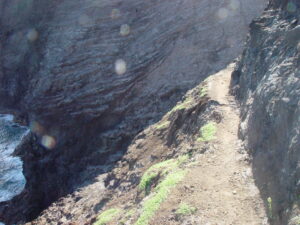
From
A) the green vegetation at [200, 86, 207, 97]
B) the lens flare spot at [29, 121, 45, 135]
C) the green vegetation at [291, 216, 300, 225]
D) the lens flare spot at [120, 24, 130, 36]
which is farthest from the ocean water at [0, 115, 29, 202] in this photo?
the green vegetation at [291, 216, 300, 225]

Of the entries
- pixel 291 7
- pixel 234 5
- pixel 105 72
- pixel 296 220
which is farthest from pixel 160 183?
pixel 234 5

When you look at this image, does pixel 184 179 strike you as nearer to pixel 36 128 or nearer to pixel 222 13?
pixel 222 13

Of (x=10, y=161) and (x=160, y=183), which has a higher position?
(x=160, y=183)

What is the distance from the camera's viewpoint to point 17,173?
76.5 ft

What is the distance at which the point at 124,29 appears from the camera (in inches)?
1037

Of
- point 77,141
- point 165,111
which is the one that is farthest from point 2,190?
point 165,111

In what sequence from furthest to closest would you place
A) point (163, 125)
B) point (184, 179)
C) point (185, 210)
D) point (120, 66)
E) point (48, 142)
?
point (120, 66), point (48, 142), point (163, 125), point (184, 179), point (185, 210)

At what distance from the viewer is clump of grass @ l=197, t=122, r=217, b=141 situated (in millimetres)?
11910

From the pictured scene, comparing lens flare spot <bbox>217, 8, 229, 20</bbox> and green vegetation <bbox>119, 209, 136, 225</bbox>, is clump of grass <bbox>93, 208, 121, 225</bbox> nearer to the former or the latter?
green vegetation <bbox>119, 209, 136, 225</bbox>

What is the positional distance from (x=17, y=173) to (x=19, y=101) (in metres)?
8.42

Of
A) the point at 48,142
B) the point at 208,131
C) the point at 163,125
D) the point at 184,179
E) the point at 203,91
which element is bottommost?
the point at 48,142

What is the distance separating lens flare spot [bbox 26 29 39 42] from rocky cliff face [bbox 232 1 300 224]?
21.1 meters

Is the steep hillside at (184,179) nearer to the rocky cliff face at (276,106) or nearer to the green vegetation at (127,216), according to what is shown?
the green vegetation at (127,216)

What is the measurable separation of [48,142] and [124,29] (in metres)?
8.33
